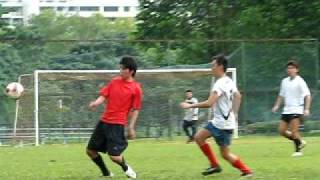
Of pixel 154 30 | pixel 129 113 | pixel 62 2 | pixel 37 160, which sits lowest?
pixel 37 160

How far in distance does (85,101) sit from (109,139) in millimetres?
14898

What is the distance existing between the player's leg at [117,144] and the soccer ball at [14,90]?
13.2 metres

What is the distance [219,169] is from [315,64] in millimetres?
16102

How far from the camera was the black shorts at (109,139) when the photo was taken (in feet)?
36.1

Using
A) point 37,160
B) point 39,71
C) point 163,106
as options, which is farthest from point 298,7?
point 37,160

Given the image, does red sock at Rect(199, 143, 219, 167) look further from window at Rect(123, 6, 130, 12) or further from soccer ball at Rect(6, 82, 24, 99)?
window at Rect(123, 6, 130, 12)

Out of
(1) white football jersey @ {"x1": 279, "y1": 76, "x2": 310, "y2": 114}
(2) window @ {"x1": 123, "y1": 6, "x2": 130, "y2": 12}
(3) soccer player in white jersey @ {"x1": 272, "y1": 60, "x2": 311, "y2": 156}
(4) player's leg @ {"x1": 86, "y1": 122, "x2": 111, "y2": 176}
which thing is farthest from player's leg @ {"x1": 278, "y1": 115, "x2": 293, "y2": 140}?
(2) window @ {"x1": 123, "y1": 6, "x2": 130, "y2": 12}

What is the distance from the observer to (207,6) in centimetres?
3934

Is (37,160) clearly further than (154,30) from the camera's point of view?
No

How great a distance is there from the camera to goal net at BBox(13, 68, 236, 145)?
24984mm

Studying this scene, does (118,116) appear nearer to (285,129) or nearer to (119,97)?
(119,97)

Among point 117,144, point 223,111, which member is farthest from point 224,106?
point 117,144

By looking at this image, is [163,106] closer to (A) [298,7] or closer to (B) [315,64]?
(B) [315,64]

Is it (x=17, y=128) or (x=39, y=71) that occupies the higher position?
(x=39, y=71)
